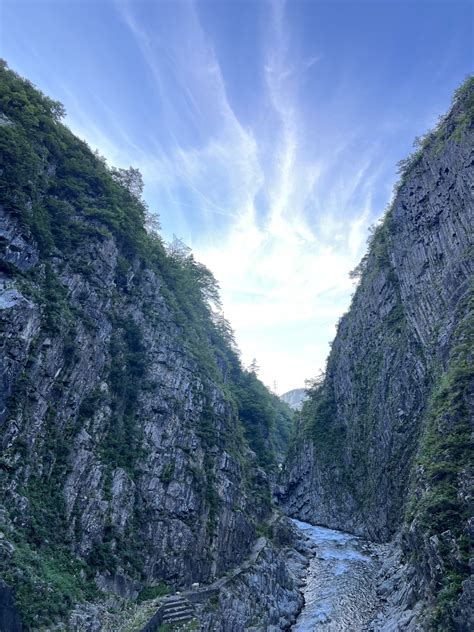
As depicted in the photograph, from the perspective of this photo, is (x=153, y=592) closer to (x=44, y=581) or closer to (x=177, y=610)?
(x=177, y=610)

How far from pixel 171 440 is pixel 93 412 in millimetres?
6845

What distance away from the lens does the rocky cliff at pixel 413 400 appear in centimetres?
1841

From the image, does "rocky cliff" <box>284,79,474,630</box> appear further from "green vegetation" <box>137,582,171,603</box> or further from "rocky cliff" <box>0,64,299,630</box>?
"rocky cliff" <box>0,64,299,630</box>

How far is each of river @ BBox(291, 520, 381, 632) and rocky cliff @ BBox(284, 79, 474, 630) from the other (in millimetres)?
3683

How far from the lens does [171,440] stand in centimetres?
2731

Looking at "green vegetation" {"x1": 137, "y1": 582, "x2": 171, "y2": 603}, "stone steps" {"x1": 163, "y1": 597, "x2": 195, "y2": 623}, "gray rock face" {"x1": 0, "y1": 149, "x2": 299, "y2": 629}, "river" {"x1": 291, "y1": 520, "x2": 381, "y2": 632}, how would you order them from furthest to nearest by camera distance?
1. "river" {"x1": 291, "y1": 520, "x2": 381, "y2": 632}
2. "green vegetation" {"x1": 137, "y1": 582, "x2": 171, "y2": 603}
3. "stone steps" {"x1": 163, "y1": 597, "x2": 195, "y2": 623}
4. "gray rock face" {"x1": 0, "y1": 149, "x2": 299, "y2": 629}

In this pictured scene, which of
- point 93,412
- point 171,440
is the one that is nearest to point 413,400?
point 171,440

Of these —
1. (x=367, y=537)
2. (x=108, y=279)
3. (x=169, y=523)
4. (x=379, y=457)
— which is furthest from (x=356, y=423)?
(x=108, y=279)

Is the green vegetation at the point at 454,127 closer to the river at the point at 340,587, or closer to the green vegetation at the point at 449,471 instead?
the green vegetation at the point at 449,471

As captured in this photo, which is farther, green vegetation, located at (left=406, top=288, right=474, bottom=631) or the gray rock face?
the gray rock face

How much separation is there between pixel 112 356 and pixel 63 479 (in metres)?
9.81

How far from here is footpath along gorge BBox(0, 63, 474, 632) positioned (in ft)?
56.6

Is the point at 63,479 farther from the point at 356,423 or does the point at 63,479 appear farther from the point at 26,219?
the point at 356,423

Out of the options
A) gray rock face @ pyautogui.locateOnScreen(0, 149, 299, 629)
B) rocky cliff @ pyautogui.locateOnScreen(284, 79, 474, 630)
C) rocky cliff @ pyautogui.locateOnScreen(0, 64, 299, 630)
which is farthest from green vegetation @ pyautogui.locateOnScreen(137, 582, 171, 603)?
rocky cliff @ pyautogui.locateOnScreen(284, 79, 474, 630)
